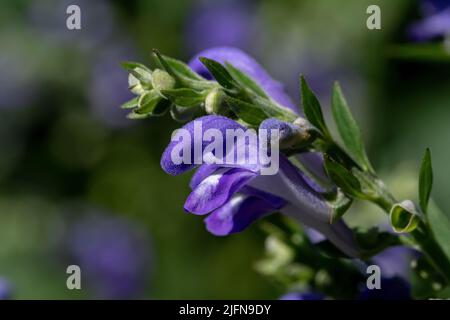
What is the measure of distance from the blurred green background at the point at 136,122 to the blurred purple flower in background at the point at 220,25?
0.10ft

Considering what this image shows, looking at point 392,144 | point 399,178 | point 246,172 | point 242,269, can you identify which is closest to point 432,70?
point 392,144

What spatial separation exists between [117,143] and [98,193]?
322mm

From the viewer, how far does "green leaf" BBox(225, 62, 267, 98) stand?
179cm

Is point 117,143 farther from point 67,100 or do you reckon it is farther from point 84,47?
point 84,47

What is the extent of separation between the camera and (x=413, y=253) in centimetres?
195

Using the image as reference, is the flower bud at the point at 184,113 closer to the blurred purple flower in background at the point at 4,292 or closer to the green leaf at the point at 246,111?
the green leaf at the point at 246,111

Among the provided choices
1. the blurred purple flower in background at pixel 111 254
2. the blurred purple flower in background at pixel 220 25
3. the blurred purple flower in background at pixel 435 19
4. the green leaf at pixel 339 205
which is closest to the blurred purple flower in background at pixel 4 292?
the green leaf at pixel 339 205

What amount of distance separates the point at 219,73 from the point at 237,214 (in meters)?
0.33

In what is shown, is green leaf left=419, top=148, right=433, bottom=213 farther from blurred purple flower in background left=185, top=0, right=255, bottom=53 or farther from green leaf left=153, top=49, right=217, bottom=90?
blurred purple flower in background left=185, top=0, right=255, bottom=53

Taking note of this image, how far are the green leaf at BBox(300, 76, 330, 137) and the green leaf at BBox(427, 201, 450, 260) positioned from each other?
300 millimetres

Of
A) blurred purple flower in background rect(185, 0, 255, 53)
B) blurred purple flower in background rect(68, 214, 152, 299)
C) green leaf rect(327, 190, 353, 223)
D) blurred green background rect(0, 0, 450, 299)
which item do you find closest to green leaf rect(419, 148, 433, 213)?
green leaf rect(327, 190, 353, 223)

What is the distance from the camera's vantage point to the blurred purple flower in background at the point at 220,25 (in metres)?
5.99

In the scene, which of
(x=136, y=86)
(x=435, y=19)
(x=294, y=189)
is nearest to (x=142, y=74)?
(x=136, y=86)

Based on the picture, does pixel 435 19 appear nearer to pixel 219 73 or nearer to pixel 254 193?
pixel 254 193
